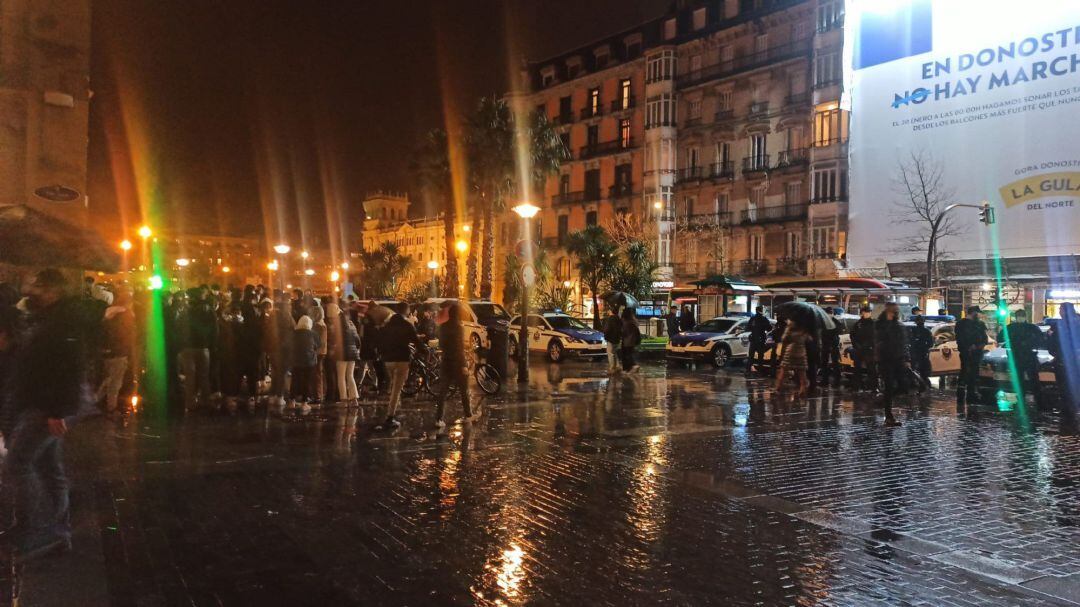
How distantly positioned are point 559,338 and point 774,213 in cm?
2619

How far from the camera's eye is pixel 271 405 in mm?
11352

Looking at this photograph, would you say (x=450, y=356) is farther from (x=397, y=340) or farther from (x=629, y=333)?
(x=629, y=333)

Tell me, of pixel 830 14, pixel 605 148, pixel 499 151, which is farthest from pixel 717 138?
pixel 499 151

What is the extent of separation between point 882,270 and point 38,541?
36.6 meters

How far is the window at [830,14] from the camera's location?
39969 millimetres

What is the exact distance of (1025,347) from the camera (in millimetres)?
12609

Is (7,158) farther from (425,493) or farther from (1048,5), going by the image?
(1048,5)

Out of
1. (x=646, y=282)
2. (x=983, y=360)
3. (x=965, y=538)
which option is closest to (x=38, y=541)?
(x=965, y=538)

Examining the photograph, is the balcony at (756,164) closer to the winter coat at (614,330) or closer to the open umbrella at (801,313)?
the winter coat at (614,330)

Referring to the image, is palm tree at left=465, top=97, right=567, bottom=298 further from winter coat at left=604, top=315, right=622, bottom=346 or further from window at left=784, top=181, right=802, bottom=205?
winter coat at left=604, top=315, right=622, bottom=346

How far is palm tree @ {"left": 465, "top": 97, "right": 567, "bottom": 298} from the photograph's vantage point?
37531 millimetres

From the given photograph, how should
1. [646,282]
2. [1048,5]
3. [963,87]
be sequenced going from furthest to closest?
[646,282] → [963,87] → [1048,5]

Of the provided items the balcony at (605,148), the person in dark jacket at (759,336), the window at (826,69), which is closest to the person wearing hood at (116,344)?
the person in dark jacket at (759,336)

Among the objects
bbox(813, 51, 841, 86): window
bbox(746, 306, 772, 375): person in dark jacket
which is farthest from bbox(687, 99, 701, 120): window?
bbox(746, 306, 772, 375): person in dark jacket
